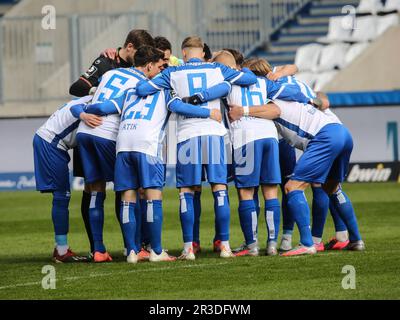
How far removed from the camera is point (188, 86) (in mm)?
10445

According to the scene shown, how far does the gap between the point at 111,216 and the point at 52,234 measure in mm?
2369

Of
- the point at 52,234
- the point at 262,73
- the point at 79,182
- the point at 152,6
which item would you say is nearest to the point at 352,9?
the point at 152,6

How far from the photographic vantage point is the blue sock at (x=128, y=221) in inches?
406

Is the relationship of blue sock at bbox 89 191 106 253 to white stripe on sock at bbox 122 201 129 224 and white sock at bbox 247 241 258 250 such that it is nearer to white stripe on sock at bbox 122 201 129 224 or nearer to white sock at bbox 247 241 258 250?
white stripe on sock at bbox 122 201 129 224

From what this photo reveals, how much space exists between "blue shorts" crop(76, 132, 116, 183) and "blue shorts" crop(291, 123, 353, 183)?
1641 mm

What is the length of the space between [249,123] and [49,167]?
1.93 m

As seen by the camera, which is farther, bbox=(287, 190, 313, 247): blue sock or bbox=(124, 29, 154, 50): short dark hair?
bbox=(124, 29, 154, 50): short dark hair

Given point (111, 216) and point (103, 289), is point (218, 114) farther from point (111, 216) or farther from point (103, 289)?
point (111, 216)

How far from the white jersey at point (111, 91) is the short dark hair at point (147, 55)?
11 cm

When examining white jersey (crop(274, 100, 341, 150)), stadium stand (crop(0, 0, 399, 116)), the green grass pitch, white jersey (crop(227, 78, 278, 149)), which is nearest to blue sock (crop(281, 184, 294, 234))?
the green grass pitch

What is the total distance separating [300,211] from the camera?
10438 millimetres

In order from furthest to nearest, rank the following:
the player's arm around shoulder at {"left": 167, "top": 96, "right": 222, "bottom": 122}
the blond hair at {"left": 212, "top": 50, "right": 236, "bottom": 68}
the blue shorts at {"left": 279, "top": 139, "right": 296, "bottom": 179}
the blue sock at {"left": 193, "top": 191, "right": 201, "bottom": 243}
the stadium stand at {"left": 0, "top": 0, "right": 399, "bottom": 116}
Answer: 1. the stadium stand at {"left": 0, "top": 0, "right": 399, "bottom": 116}
2. the blue shorts at {"left": 279, "top": 139, "right": 296, "bottom": 179}
3. the blue sock at {"left": 193, "top": 191, "right": 201, "bottom": 243}
4. the blond hair at {"left": 212, "top": 50, "right": 236, "bottom": 68}
5. the player's arm around shoulder at {"left": 167, "top": 96, "right": 222, "bottom": 122}

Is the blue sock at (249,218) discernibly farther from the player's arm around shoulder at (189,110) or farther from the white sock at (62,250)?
the white sock at (62,250)

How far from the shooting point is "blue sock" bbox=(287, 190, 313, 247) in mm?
10438
